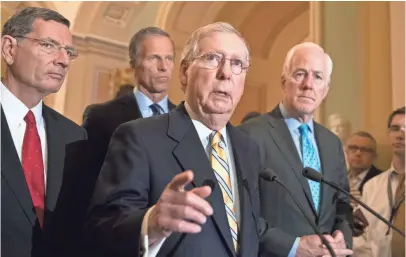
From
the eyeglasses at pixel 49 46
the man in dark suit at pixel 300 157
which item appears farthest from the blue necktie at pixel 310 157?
the eyeglasses at pixel 49 46

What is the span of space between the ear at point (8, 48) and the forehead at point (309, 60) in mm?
1100

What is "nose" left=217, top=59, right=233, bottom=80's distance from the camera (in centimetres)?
158

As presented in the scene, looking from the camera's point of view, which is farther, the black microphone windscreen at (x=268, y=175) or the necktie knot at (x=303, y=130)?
the necktie knot at (x=303, y=130)

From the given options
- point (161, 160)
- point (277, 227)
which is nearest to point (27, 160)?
point (161, 160)

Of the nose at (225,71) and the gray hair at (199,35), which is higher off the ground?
the gray hair at (199,35)

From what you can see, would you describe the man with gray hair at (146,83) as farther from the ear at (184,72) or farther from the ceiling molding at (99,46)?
the ceiling molding at (99,46)

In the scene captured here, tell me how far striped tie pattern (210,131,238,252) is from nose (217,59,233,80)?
16cm

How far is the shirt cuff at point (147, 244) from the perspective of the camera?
4.12 ft

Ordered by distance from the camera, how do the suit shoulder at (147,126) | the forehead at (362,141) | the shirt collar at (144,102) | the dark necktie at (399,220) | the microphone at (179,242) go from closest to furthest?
1. the microphone at (179,242)
2. the suit shoulder at (147,126)
3. the shirt collar at (144,102)
4. the dark necktie at (399,220)
5. the forehead at (362,141)

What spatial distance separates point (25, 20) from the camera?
5.74 ft

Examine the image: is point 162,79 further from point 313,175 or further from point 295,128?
point 313,175

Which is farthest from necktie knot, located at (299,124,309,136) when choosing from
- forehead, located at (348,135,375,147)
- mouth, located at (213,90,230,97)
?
forehead, located at (348,135,375,147)

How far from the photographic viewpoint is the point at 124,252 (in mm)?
1285

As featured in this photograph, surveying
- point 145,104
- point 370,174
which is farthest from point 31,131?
point 370,174
